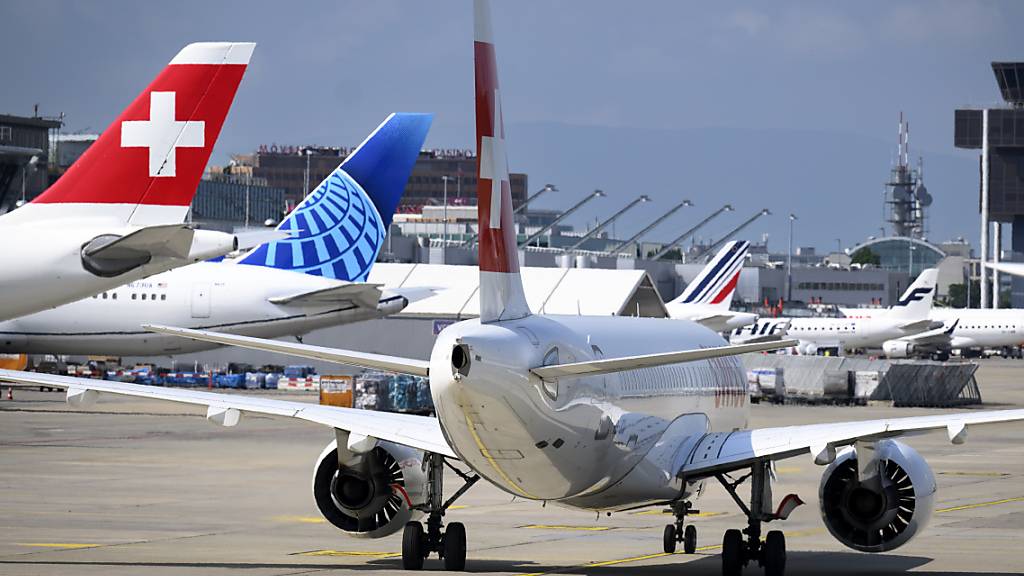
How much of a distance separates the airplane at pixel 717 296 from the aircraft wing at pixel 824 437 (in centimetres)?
6426

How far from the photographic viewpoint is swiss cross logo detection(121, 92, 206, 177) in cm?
2706

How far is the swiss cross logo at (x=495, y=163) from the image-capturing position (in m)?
14.9

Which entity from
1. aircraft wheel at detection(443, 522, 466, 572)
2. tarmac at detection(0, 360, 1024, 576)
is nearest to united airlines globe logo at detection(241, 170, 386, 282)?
tarmac at detection(0, 360, 1024, 576)

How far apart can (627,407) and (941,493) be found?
15.2m

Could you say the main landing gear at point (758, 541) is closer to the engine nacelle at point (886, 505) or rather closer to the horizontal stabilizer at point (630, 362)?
the engine nacelle at point (886, 505)

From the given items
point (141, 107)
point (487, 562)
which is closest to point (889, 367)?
point (141, 107)

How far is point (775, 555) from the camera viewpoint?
1673cm

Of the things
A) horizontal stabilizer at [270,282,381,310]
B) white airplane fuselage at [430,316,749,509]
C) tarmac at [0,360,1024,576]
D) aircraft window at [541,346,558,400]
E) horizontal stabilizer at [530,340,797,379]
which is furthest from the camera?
horizontal stabilizer at [270,282,381,310]

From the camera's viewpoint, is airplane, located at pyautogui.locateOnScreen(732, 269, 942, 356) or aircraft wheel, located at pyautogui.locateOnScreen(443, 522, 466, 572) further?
airplane, located at pyautogui.locateOnScreen(732, 269, 942, 356)

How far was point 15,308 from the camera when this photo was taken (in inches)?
1096

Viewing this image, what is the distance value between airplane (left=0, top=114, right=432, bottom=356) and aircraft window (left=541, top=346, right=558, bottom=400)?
119 ft

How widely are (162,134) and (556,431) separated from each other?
49.3 ft

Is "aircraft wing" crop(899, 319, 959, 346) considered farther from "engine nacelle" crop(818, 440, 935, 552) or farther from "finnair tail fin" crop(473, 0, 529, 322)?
"finnair tail fin" crop(473, 0, 529, 322)

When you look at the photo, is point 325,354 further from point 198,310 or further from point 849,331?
point 849,331
